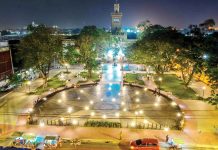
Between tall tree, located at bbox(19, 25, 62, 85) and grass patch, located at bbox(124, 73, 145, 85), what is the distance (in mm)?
16185

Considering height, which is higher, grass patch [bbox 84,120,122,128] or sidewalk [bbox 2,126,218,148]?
grass patch [bbox 84,120,122,128]

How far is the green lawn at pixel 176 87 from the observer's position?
39.3 metres

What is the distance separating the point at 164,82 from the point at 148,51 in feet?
23.0

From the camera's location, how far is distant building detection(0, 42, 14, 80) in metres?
48.1

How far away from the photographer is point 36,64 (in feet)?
143

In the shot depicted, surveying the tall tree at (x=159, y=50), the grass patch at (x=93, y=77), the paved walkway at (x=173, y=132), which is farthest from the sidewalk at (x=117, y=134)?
the grass patch at (x=93, y=77)

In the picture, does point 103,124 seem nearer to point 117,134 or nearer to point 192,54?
point 117,134

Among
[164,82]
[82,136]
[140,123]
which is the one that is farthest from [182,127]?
[164,82]

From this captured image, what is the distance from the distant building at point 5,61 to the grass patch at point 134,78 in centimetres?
2449

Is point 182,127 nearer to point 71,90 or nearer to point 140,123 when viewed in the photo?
point 140,123

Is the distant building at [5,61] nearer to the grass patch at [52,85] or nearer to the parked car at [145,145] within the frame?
the grass patch at [52,85]

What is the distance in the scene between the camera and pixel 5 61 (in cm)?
4953

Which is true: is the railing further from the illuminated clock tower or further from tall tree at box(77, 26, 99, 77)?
the illuminated clock tower

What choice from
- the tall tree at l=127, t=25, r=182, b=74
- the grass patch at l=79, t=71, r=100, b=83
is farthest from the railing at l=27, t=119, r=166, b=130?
the grass patch at l=79, t=71, r=100, b=83
